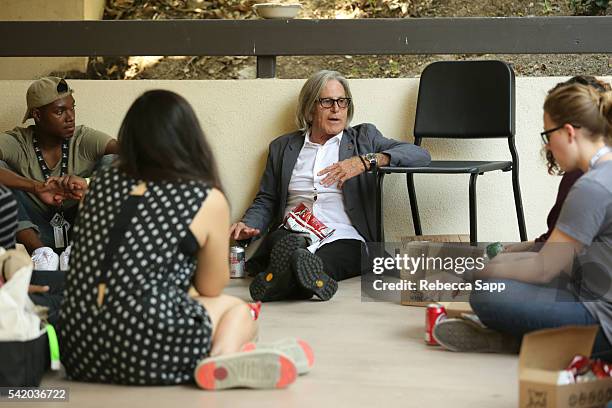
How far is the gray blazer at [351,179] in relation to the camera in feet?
15.1

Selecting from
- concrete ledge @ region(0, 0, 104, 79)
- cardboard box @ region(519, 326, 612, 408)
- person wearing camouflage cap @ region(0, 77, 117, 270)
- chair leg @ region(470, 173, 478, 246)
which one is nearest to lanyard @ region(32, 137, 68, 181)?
person wearing camouflage cap @ region(0, 77, 117, 270)

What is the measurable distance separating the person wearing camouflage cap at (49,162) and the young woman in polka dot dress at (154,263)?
69.0 inches

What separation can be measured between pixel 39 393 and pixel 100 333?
0.80 feet

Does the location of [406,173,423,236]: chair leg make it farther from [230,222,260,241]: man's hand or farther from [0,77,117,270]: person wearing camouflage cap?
[0,77,117,270]: person wearing camouflage cap

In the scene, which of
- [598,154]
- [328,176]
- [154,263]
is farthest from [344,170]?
[154,263]

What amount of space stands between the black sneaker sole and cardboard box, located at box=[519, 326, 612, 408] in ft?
2.12

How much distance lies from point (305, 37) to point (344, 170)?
35.7 inches

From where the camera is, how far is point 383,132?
5020mm

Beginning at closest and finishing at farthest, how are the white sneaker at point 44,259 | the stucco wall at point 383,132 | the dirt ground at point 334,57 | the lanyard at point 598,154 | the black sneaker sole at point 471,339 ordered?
the lanyard at point 598,154 → the black sneaker sole at point 471,339 → the white sneaker at point 44,259 → the stucco wall at point 383,132 → the dirt ground at point 334,57

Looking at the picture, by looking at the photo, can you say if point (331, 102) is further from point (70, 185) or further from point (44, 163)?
point (44, 163)

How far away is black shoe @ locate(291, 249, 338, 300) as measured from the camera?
397 cm

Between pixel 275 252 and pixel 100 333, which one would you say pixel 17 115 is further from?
pixel 100 333

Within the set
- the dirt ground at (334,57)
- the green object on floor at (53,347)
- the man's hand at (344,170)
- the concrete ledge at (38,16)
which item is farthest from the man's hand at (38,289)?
the dirt ground at (334,57)

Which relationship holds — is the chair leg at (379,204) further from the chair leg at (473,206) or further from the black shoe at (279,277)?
the black shoe at (279,277)
